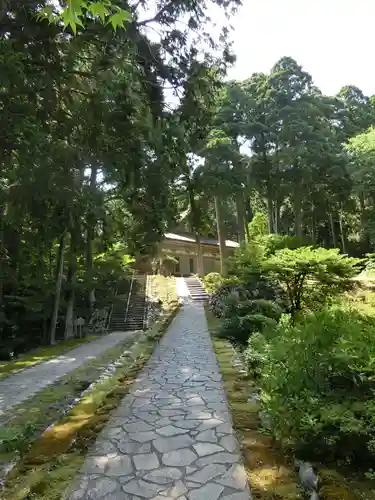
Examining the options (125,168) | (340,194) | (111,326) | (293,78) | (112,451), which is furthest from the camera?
(340,194)

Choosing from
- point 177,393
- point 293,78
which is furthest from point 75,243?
point 293,78

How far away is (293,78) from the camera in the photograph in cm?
2397

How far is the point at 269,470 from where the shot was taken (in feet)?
10.2

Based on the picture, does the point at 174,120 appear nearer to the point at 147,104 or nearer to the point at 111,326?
the point at 147,104

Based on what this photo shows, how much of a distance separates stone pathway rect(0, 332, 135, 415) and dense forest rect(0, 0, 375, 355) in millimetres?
2962

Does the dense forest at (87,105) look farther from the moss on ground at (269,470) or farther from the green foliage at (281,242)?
the green foliage at (281,242)

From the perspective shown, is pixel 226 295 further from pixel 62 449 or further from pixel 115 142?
pixel 62 449

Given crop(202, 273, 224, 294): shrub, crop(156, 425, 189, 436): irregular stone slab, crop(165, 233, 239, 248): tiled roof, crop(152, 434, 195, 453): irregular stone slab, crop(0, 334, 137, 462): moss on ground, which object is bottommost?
crop(0, 334, 137, 462): moss on ground

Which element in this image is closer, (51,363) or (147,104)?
(147,104)

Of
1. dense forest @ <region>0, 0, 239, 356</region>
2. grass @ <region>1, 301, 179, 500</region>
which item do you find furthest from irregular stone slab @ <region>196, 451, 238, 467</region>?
dense forest @ <region>0, 0, 239, 356</region>

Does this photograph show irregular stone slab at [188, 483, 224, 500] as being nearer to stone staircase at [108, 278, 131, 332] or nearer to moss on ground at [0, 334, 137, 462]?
moss on ground at [0, 334, 137, 462]

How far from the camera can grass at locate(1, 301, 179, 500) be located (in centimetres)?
299

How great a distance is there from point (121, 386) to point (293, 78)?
2318cm

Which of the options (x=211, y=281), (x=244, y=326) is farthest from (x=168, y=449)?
(x=211, y=281)
